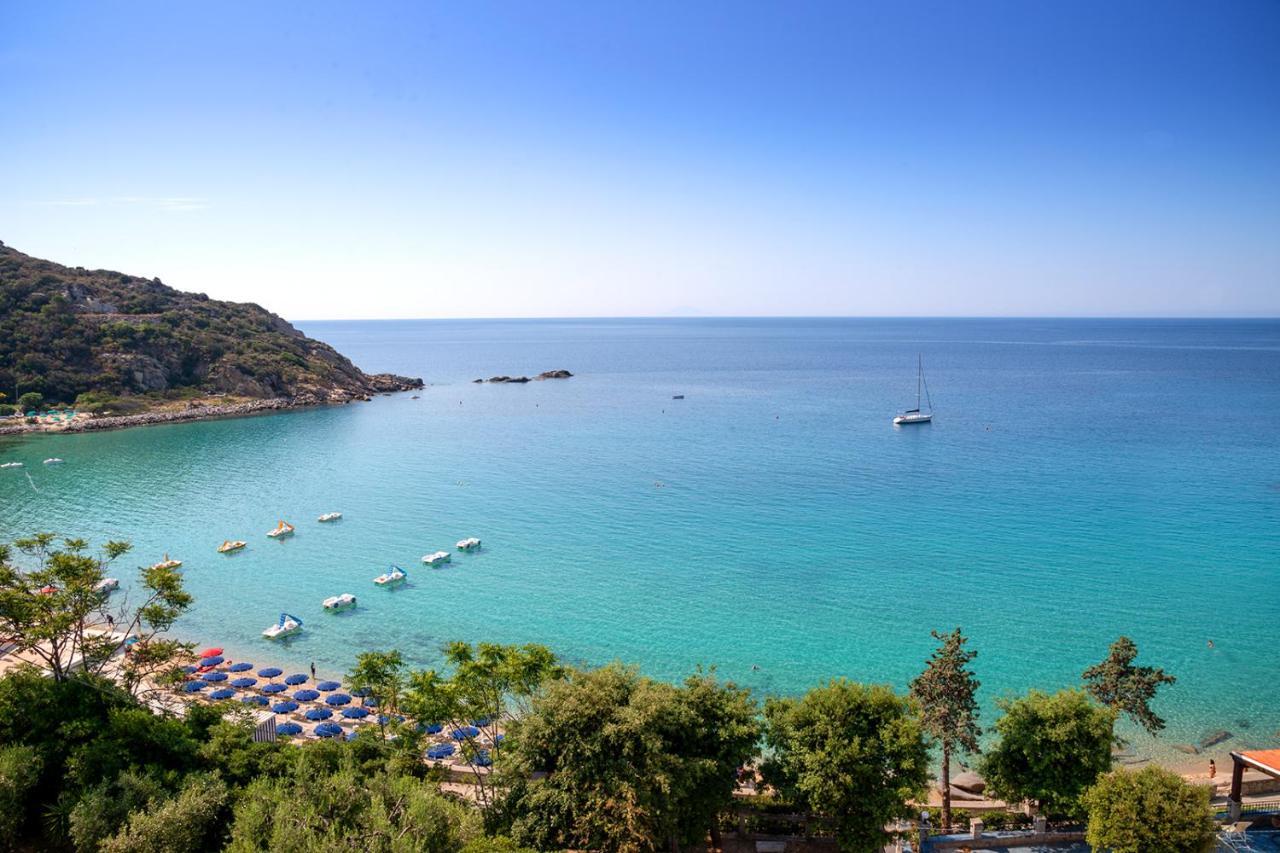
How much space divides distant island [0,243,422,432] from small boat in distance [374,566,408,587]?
6944 cm

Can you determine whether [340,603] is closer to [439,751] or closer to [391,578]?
[391,578]

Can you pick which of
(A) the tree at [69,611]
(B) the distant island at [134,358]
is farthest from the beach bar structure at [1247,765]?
(B) the distant island at [134,358]

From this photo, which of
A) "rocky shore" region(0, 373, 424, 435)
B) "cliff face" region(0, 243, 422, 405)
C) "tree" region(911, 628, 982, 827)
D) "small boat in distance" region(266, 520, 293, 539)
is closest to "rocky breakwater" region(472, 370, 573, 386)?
"cliff face" region(0, 243, 422, 405)

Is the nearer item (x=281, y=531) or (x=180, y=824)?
(x=180, y=824)

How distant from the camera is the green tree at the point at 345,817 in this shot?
614 inches

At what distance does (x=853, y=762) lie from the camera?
763 inches

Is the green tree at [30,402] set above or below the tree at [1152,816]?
above

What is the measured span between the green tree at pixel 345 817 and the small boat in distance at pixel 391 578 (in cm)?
2638

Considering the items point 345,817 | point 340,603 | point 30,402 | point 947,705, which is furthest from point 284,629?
point 30,402

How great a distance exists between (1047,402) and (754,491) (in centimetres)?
7034

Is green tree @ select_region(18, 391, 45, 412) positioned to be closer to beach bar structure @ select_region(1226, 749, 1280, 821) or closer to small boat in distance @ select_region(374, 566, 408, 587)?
small boat in distance @ select_region(374, 566, 408, 587)

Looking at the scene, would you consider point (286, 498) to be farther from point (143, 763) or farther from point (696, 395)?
point (696, 395)

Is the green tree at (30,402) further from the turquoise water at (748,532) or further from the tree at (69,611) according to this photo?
the tree at (69,611)

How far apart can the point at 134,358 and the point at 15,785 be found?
110m
